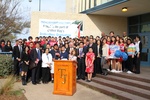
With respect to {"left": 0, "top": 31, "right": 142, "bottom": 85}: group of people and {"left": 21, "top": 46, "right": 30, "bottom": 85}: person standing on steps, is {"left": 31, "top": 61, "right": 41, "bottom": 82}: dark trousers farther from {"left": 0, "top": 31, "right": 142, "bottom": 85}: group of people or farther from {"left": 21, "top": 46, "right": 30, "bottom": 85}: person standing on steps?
{"left": 21, "top": 46, "right": 30, "bottom": 85}: person standing on steps

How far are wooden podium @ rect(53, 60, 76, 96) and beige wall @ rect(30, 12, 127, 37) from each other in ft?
25.4

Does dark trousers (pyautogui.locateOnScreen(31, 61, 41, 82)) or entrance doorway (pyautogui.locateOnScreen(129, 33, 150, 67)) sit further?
entrance doorway (pyautogui.locateOnScreen(129, 33, 150, 67))

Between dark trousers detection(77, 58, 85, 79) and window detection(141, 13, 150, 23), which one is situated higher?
window detection(141, 13, 150, 23)

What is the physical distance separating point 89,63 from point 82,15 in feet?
22.5

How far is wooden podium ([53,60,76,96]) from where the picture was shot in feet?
28.3

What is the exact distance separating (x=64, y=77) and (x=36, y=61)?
8.88 feet

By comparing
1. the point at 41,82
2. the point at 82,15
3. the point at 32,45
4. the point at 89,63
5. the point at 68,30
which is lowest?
the point at 41,82

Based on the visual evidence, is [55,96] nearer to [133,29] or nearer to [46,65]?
[46,65]

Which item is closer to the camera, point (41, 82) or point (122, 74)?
point (122, 74)

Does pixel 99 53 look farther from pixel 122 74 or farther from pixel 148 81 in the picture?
pixel 148 81

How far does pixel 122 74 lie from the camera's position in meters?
10.3

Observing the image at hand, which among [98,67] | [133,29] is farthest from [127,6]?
[98,67]

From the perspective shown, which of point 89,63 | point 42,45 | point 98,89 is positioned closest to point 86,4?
point 42,45

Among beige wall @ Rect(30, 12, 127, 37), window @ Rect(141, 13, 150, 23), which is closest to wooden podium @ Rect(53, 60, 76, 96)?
beige wall @ Rect(30, 12, 127, 37)
